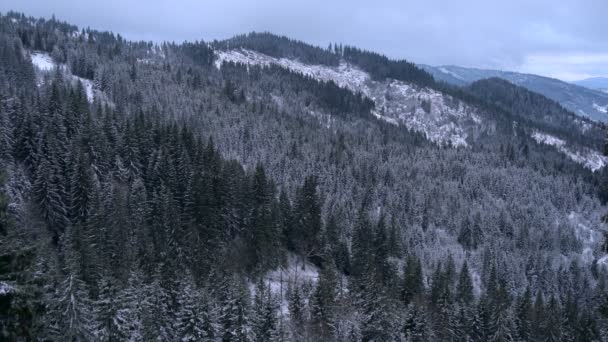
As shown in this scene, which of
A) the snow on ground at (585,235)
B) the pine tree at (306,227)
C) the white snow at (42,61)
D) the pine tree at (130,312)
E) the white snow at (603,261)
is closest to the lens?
the pine tree at (130,312)

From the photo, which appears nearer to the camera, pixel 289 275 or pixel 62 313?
pixel 62 313

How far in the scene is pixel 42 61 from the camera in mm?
168750

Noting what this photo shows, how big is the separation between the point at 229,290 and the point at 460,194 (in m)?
123

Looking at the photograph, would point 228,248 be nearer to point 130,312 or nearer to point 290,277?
point 290,277

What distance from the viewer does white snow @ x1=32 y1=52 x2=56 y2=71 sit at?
163 meters

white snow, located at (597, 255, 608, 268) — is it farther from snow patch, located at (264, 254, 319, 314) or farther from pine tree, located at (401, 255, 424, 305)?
snow patch, located at (264, 254, 319, 314)

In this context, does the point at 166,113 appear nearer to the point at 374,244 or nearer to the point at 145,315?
the point at 374,244

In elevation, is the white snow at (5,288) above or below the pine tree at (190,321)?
above

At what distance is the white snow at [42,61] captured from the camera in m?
163

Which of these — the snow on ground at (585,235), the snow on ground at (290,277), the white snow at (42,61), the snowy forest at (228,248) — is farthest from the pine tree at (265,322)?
the white snow at (42,61)

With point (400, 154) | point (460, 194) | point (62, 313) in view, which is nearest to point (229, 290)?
point (62, 313)

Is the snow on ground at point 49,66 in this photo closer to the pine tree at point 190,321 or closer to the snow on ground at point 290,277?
the snow on ground at point 290,277

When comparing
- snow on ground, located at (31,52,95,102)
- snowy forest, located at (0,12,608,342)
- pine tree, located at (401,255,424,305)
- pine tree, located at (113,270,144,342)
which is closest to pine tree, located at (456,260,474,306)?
snowy forest, located at (0,12,608,342)

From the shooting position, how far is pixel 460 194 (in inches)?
6063
